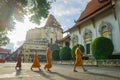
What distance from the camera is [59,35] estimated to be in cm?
7475

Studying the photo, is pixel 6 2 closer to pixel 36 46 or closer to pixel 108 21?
pixel 108 21

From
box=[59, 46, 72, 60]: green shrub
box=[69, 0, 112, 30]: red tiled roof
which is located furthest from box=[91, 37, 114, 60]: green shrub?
box=[59, 46, 72, 60]: green shrub

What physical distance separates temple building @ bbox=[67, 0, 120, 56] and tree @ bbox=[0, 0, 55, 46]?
820cm

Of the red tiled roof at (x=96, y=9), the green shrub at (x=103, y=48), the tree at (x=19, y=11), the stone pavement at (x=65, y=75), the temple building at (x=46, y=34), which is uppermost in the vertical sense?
the temple building at (x=46, y=34)

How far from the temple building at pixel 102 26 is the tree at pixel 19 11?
8.20m

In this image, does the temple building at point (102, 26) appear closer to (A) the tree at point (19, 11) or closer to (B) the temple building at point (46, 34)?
(A) the tree at point (19, 11)

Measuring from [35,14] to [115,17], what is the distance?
8.98 metres

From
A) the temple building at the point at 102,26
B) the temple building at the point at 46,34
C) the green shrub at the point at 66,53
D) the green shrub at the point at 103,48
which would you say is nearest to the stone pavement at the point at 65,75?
the green shrub at the point at 103,48

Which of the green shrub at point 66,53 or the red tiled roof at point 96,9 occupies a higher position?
the red tiled roof at point 96,9

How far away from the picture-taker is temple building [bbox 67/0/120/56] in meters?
19.7

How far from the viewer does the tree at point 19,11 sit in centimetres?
1143

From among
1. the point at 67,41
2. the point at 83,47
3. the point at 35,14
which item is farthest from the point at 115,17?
the point at 67,41

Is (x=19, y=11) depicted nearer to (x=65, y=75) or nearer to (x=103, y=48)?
(x=65, y=75)

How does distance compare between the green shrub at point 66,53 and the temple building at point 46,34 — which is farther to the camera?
the temple building at point 46,34
